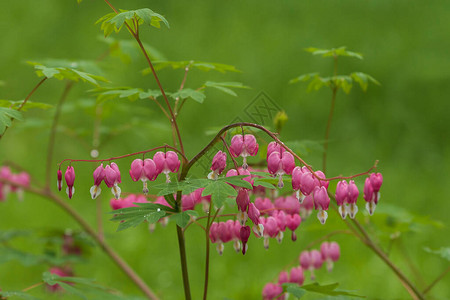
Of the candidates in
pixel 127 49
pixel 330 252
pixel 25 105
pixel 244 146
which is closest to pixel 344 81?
pixel 330 252

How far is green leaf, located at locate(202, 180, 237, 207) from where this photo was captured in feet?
4.96

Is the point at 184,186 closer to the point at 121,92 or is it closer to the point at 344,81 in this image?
the point at 121,92

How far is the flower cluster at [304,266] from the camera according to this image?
233cm

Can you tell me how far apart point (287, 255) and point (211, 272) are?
2.28 feet

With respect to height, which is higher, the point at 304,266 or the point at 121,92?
the point at 121,92

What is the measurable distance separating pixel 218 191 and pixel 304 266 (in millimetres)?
1065

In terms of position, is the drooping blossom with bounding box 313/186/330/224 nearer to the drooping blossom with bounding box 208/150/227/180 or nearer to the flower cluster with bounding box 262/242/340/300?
the drooping blossom with bounding box 208/150/227/180

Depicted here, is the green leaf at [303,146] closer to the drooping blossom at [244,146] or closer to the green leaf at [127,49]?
the drooping blossom at [244,146]

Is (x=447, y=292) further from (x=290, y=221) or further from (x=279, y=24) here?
(x=279, y=24)

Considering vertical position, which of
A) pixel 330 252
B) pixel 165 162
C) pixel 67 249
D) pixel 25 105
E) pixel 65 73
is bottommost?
pixel 67 249

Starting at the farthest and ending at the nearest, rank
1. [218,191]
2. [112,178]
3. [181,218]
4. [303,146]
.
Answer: [303,146], [112,178], [181,218], [218,191]

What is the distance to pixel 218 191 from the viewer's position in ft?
5.06

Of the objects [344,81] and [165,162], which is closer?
[165,162]

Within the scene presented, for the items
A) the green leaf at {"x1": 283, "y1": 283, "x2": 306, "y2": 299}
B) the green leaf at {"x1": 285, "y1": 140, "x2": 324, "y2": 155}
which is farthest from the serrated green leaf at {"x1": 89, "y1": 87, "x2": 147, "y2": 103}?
the green leaf at {"x1": 283, "y1": 283, "x2": 306, "y2": 299}
